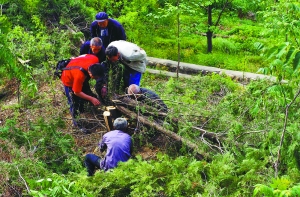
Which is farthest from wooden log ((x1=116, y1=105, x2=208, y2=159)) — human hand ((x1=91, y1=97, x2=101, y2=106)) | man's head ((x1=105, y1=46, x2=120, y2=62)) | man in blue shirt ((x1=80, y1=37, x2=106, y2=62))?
man in blue shirt ((x1=80, y1=37, x2=106, y2=62))

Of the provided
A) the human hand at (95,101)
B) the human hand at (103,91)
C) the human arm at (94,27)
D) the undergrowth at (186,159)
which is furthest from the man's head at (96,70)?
the human arm at (94,27)

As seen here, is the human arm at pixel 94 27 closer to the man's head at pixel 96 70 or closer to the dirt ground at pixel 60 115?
the dirt ground at pixel 60 115

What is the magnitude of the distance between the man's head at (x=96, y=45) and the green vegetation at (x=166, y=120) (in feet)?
4.05

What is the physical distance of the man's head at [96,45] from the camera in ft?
22.7

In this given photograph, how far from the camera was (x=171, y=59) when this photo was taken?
11.8 metres

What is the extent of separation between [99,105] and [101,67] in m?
0.87

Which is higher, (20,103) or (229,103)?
(229,103)

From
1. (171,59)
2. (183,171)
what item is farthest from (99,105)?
(171,59)

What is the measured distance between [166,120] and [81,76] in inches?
64.0

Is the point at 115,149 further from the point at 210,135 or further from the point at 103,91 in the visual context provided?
the point at 103,91

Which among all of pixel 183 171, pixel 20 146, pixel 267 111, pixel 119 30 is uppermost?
pixel 119 30

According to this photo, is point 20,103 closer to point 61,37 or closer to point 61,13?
point 61,37

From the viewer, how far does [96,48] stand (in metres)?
7.03

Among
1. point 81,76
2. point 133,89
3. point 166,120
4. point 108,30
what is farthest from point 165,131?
point 108,30
